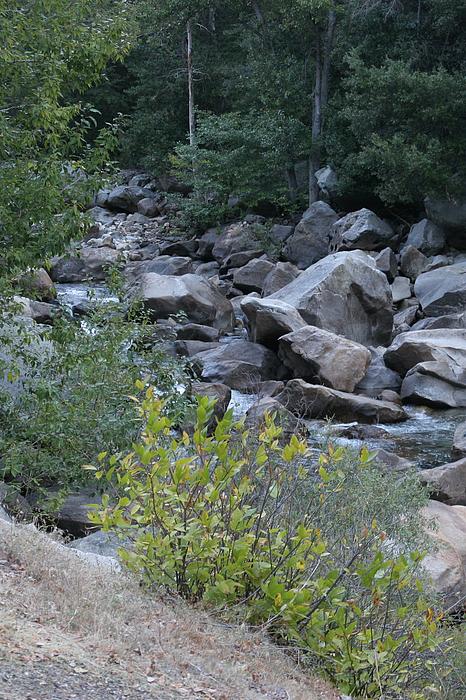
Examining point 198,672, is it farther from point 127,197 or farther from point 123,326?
point 127,197

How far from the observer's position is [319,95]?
2914 cm

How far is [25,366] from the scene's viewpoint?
8852 mm

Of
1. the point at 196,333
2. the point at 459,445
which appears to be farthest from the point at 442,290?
the point at 459,445

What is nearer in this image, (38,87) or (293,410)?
(38,87)

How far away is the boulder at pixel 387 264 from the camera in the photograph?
2369cm

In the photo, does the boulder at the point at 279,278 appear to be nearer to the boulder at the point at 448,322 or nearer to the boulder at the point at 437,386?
the boulder at the point at 448,322

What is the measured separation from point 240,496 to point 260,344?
12411mm

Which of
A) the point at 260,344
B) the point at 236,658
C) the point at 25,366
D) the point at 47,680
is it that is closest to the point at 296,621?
the point at 236,658

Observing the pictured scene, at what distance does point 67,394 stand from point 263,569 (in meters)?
4.27

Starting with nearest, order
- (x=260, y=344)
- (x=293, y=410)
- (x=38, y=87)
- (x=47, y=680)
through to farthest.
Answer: (x=47, y=680) → (x=38, y=87) → (x=293, y=410) → (x=260, y=344)

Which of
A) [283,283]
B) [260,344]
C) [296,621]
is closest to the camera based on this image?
[296,621]

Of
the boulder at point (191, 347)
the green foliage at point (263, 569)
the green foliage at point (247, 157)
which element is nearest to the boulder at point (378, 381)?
the boulder at point (191, 347)

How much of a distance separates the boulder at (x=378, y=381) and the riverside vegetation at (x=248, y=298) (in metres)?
0.05

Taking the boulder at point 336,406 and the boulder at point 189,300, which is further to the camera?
the boulder at point 189,300
